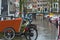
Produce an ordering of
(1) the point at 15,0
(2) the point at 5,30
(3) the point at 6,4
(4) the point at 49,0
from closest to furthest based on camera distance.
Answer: (2) the point at 5,30
(3) the point at 6,4
(1) the point at 15,0
(4) the point at 49,0

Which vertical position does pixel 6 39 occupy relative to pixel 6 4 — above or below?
below

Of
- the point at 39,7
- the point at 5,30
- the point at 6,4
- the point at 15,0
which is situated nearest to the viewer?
the point at 5,30

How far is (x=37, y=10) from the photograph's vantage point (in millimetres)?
50188

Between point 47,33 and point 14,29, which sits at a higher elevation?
point 14,29

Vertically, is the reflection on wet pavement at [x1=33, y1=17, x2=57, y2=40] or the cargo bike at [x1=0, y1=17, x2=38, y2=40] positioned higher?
the cargo bike at [x1=0, y1=17, x2=38, y2=40]

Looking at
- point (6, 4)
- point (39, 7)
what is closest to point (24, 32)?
point (6, 4)

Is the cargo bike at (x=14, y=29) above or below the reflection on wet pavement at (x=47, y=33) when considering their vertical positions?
above

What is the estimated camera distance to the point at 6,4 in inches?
674

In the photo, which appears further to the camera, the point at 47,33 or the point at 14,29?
the point at 47,33

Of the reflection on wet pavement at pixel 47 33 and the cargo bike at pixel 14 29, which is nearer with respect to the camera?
the cargo bike at pixel 14 29

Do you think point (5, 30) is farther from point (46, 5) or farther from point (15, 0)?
point (46, 5)

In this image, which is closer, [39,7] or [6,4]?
[6,4]

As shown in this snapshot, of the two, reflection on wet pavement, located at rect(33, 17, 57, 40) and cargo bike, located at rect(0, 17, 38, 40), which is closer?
cargo bike, located at rect(0, 17, 38, 40)

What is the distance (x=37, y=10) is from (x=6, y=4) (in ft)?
109
